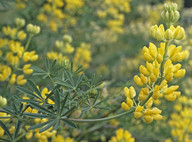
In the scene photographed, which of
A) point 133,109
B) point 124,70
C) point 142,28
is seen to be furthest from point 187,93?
point 133,109

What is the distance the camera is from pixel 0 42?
1161mm

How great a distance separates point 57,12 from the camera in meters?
1.76

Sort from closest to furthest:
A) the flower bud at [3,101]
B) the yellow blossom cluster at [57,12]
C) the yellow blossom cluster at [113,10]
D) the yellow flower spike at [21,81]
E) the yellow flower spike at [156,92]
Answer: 1. the yellow flower spike at [156,92]
2. the flower bud at [3,101]
3. the yellow flower spike at [21,81]
4. the yellow blossom cluster at [57,12]
5. the yellow blossom cluster at [113,10]

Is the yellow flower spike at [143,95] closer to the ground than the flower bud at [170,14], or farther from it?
closer to the ground

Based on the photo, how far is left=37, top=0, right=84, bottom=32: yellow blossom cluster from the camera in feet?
5.64

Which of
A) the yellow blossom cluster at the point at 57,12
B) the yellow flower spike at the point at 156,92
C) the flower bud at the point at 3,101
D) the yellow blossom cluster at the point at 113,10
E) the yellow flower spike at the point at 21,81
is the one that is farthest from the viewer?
the yellow blossom cluster at the point at 113,10

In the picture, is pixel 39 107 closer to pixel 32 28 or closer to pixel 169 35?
pixel 169 35

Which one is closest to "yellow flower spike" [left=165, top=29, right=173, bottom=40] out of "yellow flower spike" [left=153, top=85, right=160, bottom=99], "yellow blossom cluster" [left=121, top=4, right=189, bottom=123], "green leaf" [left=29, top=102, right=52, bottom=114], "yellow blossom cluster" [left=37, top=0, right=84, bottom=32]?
"yellow blossom cluster" [left=121, top=4, right=189, bottom=123]

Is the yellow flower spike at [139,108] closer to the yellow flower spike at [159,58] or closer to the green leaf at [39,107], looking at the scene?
the yellow flower spike at [159,58]

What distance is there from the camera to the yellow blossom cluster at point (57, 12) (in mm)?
1719

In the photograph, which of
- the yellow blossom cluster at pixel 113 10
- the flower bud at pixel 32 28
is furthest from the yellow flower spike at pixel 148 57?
the yellow blossom cluster at pixel 113 10

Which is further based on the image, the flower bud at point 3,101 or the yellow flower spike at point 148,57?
the flower bud at point 3,101

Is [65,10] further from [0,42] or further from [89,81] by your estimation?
[89,81]

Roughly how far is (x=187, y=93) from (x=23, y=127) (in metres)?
1.27
